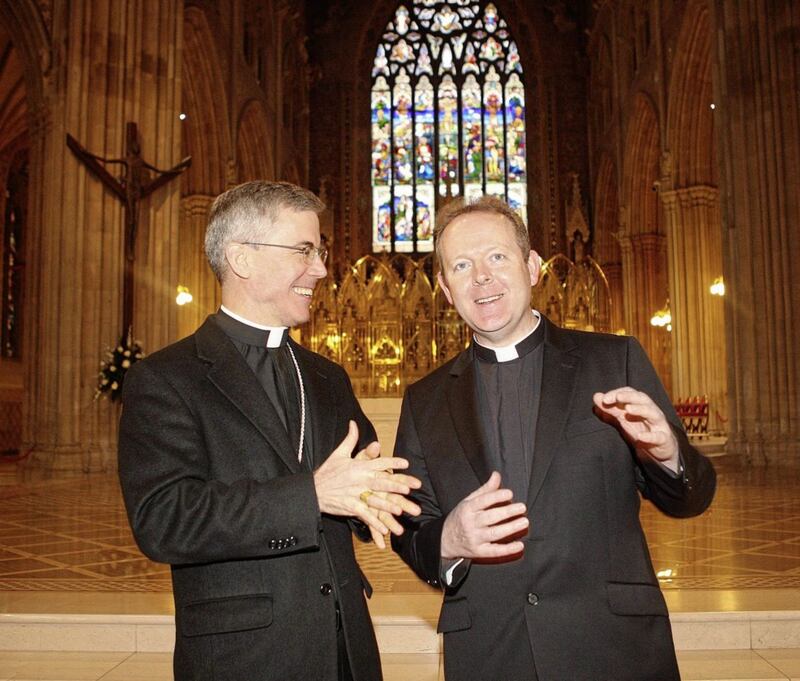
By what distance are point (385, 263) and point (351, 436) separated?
11223 mm

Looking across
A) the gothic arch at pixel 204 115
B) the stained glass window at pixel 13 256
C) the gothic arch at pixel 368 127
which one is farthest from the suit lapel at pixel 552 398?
the gothic arch at pixel 368 127

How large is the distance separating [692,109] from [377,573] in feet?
44.7

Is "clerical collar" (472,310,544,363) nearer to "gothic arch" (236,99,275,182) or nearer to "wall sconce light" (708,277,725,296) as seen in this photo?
"wall sconce light" (708,277,725,296)

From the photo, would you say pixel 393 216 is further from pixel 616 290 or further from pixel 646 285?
pixel 646 285

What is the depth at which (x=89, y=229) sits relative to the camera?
963 cm

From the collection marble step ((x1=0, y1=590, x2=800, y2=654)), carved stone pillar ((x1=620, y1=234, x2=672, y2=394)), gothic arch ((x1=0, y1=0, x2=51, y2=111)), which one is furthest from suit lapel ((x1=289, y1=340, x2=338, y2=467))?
carved stone pillar ((x1=620, y1=234, x2=672, y2=394))

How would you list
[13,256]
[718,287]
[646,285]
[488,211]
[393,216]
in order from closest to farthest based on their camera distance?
1. [488,211]
2. [718,287]
3. [13,256]
4. [646,285]
5. [393,216]

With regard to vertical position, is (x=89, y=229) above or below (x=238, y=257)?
above

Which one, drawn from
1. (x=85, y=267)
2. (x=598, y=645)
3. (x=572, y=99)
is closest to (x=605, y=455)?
(x=598, y=645)

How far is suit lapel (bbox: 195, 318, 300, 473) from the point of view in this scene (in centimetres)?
173

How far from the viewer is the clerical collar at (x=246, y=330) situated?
1.92m

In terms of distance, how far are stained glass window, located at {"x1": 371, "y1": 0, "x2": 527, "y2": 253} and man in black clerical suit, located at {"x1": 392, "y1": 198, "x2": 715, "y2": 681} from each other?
20871 mm

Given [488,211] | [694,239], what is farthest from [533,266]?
[694,239]

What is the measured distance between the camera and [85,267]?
959cm
